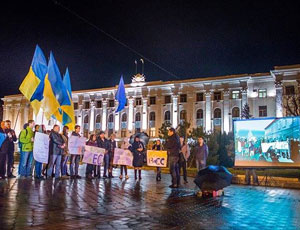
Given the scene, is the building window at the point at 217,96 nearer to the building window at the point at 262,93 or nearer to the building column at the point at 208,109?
the building column at the point at 208,109

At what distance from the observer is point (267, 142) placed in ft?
34.8

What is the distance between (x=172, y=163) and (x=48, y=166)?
419cm

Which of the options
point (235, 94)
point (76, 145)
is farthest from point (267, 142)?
point (235, 94)

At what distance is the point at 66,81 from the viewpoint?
587 inches

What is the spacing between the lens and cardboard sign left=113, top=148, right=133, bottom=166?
1258 centimetres

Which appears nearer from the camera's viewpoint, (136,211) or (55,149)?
(136,211)

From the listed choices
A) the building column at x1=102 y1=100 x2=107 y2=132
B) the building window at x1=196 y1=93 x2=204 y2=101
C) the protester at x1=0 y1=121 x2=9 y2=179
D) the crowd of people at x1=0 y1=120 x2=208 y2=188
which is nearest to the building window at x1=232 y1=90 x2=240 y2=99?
the building window at x1=196 y1=93 x2=204 y2=101

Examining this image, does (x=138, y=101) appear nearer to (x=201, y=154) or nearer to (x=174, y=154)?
(x=201, y=154)

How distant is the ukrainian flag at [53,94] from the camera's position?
1216cm

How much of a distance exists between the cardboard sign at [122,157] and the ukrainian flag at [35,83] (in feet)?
10.8

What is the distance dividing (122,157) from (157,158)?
4.40 feet

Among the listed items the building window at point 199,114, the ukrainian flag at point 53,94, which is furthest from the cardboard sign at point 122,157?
the building window at point 199,114

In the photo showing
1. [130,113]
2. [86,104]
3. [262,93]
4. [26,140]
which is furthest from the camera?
[86,104]

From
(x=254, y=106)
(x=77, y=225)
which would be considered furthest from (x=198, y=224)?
(x=254, y=106)
